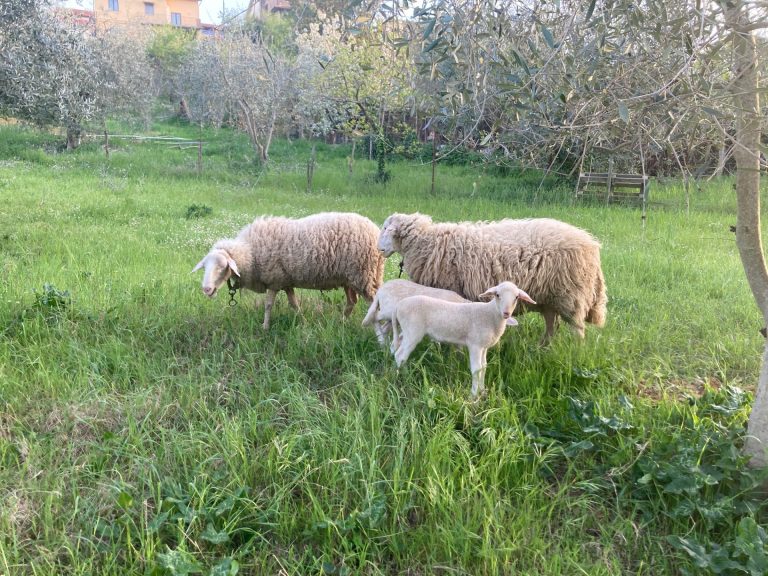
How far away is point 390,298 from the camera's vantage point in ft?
13.5

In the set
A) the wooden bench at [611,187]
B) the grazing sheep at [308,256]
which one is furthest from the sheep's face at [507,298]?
the wooden bench at [611,187]

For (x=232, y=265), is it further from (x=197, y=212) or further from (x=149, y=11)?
(x=149, y=11)

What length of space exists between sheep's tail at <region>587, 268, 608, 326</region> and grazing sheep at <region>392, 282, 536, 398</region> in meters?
1.35

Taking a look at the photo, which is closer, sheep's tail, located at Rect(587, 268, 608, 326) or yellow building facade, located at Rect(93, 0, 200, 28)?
sheep's tail, located at Rect(587, 268, 608, 326)

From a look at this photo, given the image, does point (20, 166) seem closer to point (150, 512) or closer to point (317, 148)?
point (317, 148)

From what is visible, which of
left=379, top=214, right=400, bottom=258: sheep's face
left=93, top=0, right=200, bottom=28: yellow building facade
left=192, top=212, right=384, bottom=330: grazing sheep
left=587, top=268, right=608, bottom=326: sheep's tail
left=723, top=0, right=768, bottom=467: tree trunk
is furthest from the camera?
left=93, top=0, right=200, bottom=28: yellow building facade

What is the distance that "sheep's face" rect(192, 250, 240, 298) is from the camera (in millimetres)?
4562

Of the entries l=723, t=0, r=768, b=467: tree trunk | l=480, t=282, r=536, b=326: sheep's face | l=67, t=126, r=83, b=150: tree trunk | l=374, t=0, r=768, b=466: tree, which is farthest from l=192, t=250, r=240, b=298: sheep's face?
l=67, t=126, r=83, b=150: tree trunk

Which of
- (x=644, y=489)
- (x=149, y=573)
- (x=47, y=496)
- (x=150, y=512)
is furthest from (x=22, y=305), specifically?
(x=644, y=489)

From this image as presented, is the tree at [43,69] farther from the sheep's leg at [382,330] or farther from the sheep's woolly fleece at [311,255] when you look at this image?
the sheep's leg at [382,330]

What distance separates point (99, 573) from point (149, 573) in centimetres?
24

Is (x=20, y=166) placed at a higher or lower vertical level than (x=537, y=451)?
higher

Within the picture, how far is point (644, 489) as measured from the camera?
2803 millimetres

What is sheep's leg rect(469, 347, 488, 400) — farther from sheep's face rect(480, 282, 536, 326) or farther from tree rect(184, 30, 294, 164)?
tree rect(184, 30, 294, 164)
